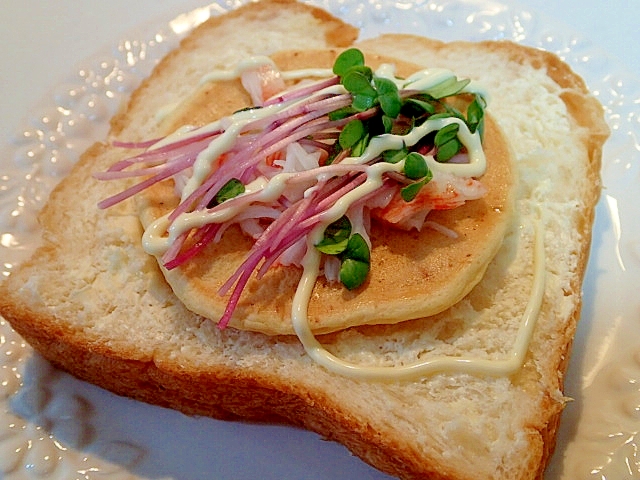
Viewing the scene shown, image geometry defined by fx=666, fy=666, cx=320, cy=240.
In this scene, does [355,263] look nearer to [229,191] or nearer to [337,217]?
[337,217]

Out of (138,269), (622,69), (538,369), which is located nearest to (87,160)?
(138,269)

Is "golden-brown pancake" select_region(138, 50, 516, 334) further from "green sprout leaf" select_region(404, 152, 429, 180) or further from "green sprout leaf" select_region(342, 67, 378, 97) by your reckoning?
"green sprout leaf" select_region(342, 67, 378, 97)

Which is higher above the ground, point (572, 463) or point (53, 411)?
point (53, 411)

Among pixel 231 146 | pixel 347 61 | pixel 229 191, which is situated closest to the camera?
pixel 229 191

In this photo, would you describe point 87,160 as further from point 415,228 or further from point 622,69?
point 622,69

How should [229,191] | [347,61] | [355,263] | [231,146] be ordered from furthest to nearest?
1. [347,61]
2. [231,146]
3. [229,191]
4. [355,263]

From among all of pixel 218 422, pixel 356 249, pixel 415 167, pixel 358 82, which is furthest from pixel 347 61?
pixel 218 422
